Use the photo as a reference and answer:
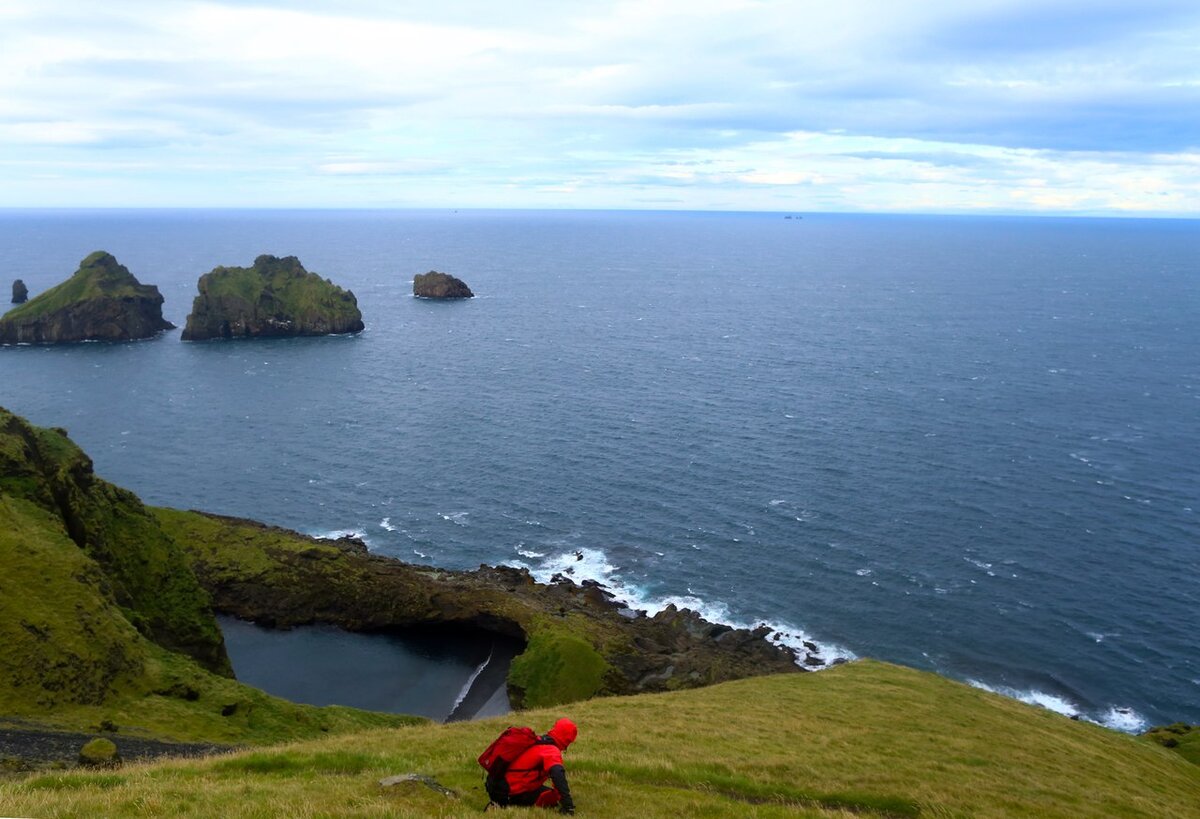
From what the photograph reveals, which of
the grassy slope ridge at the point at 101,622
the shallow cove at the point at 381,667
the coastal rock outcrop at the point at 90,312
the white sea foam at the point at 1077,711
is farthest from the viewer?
the coastal rock outcrop at the point at 90,312

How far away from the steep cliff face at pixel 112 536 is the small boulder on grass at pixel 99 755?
1991 cm

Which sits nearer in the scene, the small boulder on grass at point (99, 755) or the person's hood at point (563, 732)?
the person's hood at point (563, 732)

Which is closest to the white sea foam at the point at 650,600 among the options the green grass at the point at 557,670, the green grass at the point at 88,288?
the green grass at the point at 557,670

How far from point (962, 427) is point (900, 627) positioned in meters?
51.1

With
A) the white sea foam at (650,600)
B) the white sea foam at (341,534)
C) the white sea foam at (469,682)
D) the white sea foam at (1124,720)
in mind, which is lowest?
the white sea foam at (1124,720)

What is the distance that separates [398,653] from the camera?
64.9 m

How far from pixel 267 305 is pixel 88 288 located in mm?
34939

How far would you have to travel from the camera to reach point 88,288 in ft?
568

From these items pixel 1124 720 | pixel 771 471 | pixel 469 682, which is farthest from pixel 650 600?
pixel 1124 720

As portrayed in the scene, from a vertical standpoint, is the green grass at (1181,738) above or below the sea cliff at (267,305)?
below

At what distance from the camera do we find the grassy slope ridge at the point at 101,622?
3569 cm

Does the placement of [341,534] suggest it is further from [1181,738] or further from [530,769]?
[530,769]

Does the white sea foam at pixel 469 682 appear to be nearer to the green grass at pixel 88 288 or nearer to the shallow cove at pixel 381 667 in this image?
the shallow cove at pixel 381 667

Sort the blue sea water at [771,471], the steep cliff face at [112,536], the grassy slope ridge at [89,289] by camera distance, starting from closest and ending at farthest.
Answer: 1. the steep cliff face at [112,536]
2. the blue sea water at [771,471]
3. the grassy slope ridge at [89,289]
